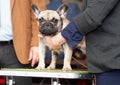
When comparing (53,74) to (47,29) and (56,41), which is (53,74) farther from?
(47,29)

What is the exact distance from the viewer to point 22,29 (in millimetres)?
1812

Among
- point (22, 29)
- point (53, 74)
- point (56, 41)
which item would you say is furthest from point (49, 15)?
point (53, 74)

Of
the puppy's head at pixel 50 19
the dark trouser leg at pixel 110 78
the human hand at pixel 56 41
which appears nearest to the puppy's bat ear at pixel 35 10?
the puppy's head at pixel 50 19

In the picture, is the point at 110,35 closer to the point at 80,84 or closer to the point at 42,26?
the point at 42,26

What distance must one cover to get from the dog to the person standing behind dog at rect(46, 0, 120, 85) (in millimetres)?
267

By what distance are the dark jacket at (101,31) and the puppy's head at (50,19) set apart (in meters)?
0.32

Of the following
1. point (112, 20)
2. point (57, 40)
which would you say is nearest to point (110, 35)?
point (112, 20)

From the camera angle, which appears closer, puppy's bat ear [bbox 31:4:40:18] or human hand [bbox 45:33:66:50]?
human hand [bbox 45:33:66:50]

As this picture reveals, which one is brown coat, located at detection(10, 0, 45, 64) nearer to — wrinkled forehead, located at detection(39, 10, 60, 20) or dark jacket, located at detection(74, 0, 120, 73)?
wrinkled forehead, located at detection(39, 10, 60, 20)

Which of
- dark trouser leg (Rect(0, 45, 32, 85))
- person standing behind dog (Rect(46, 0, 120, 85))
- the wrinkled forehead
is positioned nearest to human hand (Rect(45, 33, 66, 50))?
person standing behind dog (Rect(46, 0, 120, 85))

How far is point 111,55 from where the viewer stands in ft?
4.61

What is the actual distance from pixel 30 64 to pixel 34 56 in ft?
0.31

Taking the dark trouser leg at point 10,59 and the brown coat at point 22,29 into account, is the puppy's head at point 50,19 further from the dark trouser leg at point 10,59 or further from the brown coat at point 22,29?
the dark trouser leg at point 10,59

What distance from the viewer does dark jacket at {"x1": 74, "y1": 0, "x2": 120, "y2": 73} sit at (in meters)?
1.38
